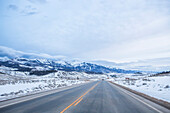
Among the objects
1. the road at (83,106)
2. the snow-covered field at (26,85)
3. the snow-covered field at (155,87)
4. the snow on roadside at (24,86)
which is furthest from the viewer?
the snow-covered field at (26,85)

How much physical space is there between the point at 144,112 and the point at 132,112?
717 mm

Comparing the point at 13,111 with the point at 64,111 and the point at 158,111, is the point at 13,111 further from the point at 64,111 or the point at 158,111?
the point at 158,111

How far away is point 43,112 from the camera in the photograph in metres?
7.73

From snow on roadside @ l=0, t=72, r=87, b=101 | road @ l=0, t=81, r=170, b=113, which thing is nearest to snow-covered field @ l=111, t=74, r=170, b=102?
road @ l=0, t=81, r=170, b=113

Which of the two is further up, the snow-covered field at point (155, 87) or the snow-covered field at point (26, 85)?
the snow-covered field at point (155, 87)

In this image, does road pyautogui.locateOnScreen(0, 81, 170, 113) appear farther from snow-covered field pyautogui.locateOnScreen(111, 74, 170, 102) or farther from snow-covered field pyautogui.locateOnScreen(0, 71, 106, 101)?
snow-covered field pyautogui.locateOnScreen(0, 71, 106, 101)

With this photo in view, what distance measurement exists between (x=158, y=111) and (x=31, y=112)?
7.26 meters

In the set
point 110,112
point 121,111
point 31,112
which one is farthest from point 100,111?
point 31,112

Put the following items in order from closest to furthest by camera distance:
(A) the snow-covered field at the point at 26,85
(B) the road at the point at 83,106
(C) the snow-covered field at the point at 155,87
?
(B) the road at the point at 83,106 < (C) the snow-covered field at the point at 155,87 < (A) the snow-covered field at the point at 26,85

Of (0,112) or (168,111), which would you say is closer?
(0,112)

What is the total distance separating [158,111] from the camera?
27.2 feet

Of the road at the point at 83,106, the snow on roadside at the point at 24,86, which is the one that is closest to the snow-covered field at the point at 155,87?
the road at the point at 83,106

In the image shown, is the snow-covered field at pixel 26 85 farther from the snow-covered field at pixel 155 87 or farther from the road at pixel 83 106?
the snow-covered field at pixel 155 87

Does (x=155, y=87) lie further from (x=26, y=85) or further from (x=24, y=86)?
(x=26, y=85)
